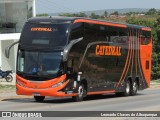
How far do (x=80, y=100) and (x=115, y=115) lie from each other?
7124mm

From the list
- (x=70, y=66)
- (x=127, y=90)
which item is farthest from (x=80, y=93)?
(x=127, y=90)

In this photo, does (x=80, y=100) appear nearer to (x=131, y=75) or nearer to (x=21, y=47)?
(x=21, y=47)

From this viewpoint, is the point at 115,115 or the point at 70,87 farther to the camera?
the point at 70,87

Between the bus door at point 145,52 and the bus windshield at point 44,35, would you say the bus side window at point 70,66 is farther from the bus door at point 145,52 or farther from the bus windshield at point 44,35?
the bus door at point 145,52

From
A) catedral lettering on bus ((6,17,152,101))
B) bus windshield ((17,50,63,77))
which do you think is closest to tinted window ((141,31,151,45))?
catedral lettering on bus ((6,17,152,101))

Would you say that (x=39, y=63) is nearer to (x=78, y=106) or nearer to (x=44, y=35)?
(x=44, y=35)

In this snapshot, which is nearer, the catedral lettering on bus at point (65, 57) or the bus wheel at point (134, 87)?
the catedral lettering on bus at point (65, 57)

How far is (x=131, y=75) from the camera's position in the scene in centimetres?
3086

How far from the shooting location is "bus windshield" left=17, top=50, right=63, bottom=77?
22859 mm

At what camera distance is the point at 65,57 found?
22.7m

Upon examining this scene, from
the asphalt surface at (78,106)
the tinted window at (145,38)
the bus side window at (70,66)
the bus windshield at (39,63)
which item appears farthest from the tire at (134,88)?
the bus windshield at (39,63)

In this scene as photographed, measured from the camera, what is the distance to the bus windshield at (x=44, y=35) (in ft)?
75.3

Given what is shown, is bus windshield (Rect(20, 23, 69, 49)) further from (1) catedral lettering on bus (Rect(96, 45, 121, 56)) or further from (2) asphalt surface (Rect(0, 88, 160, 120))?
(1) catedral lettering on bus (Rect(96, 45, 121, 56))

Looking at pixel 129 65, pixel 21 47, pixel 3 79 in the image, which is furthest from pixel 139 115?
pixel 3 79
